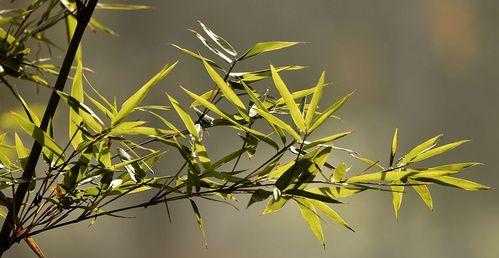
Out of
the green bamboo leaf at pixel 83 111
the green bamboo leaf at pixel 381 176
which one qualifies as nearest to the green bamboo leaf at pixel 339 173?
the green bamboo leaf at pixel 381 176

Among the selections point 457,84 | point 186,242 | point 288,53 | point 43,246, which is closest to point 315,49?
point 288,53

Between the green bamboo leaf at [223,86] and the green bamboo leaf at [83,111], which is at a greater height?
the green bamboo leaf at [223,86]

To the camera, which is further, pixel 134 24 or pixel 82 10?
pixel 134 24

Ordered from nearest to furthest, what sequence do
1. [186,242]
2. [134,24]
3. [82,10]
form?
[82,10]
[186,242]
[134,24]

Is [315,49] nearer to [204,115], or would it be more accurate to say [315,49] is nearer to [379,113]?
[379,113]

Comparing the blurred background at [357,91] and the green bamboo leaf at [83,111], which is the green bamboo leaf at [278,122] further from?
the blurred background at [357,91]

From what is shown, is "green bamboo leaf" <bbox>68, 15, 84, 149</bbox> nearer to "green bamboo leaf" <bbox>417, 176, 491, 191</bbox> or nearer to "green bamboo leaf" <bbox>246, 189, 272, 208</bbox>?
"green bamboo leaf" <bbox>246, 189, 272, 208</bbox>

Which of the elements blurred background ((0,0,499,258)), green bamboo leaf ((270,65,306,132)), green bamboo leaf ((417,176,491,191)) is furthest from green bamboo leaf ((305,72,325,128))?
blurred background ((0,0,499,258))
